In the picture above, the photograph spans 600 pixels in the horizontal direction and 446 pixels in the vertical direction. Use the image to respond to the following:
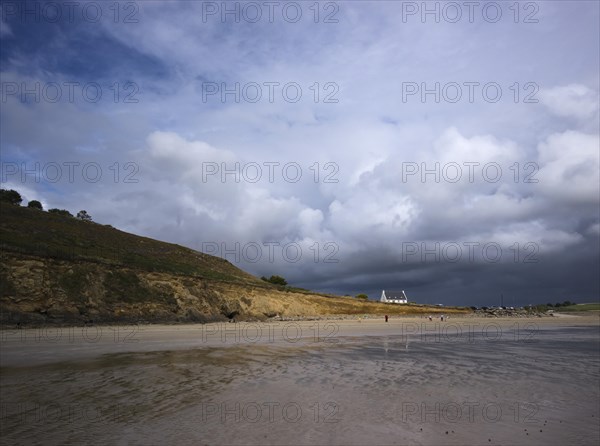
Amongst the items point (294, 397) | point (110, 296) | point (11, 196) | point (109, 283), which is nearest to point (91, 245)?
point (109, 283)

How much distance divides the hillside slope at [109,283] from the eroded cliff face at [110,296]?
8 centimetres

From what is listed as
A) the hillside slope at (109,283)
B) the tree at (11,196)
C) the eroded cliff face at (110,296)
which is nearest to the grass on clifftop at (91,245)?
the hillside slope at (109,283)

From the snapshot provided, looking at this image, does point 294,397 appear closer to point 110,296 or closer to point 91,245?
point 110,296

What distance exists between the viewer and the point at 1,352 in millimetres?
23484

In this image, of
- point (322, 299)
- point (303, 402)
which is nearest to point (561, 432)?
point (303, 402)

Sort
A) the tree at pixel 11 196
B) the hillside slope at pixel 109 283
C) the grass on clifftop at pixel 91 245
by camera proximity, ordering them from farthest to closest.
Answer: the tree at pixel 11 196 → the grass on clifftop at pixel 91 245 → the hillside slope at pixel 109 283

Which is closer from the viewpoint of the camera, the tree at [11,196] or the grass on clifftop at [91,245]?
the grass on clifftop at [91,245]

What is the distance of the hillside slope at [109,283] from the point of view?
3941 cm

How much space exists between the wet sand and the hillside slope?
645 inches

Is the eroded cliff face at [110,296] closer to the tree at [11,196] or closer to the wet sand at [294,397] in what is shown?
the wet sand at [294,397]

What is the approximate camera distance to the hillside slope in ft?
129

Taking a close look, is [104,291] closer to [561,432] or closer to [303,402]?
[303,402]

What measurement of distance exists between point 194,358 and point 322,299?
5808 centimetres

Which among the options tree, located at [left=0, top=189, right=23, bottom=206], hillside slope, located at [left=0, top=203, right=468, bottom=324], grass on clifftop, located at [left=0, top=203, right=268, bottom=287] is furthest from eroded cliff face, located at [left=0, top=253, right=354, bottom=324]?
tree, located at [left=0, top=189, right=23, bottom=206]
